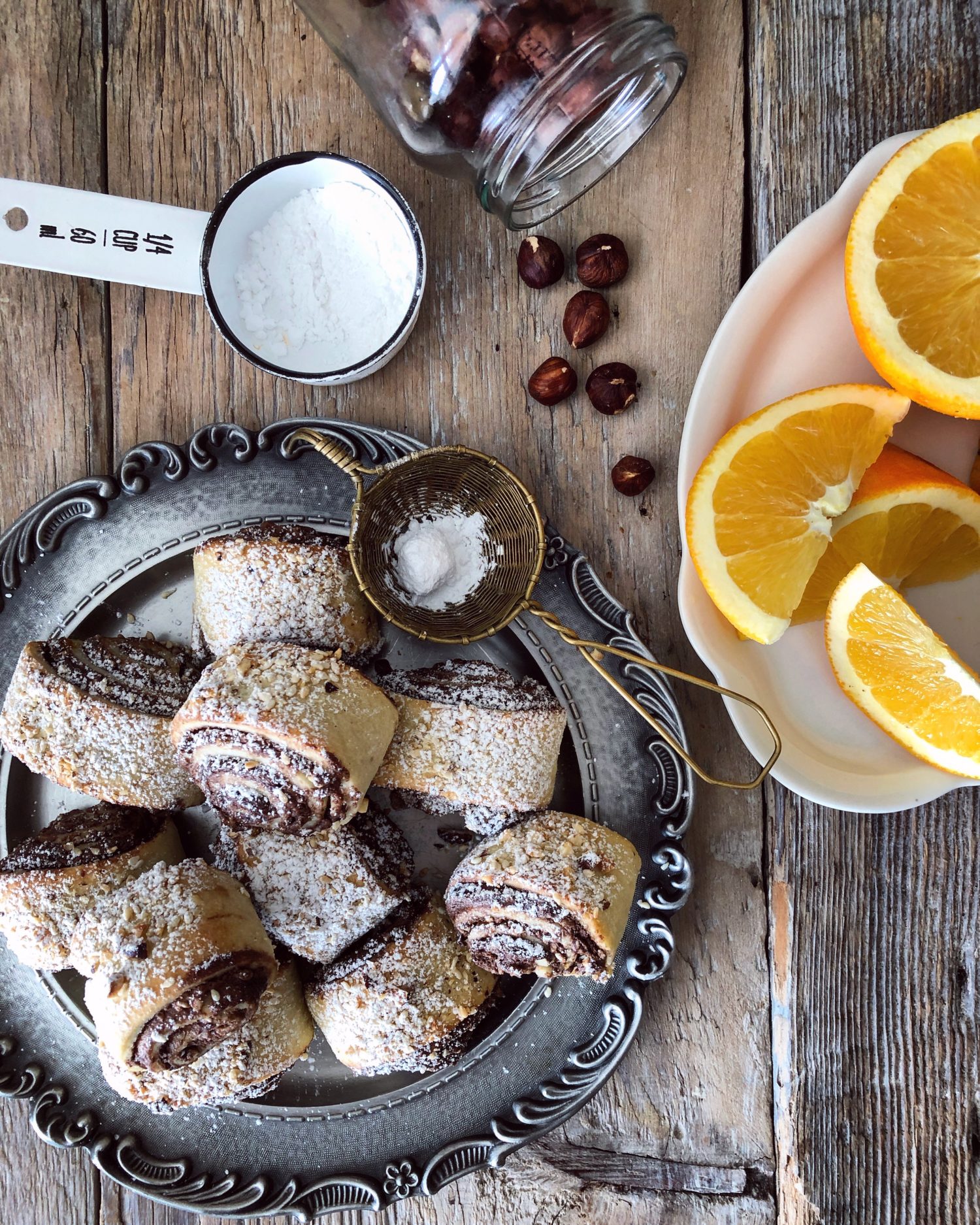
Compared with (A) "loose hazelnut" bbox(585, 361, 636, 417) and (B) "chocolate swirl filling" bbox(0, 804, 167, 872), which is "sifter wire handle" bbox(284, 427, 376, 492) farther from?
(B) "chocolate swirl filling" bbox(0, 804, 167, 872)

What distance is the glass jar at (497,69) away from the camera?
59.7 inches

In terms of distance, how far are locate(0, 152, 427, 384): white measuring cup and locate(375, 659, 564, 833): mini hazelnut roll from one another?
0.63 m

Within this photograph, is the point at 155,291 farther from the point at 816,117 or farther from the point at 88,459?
the point at 816,117

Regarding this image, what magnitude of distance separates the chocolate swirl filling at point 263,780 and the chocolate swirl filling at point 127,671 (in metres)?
0.16

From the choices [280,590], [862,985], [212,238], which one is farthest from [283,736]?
[862,985]

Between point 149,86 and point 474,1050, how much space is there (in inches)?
82.7

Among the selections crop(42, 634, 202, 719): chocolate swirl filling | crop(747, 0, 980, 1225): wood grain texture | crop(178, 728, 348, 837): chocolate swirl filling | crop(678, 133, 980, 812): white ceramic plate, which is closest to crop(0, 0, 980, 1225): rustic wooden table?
crop(747, 0, 980, 1225): wood grain texture

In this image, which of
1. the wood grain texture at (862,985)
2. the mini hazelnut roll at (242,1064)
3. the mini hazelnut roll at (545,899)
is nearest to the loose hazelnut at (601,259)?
the wood grain texture at (862,985)

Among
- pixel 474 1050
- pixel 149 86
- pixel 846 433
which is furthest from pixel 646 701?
pixel 149 86

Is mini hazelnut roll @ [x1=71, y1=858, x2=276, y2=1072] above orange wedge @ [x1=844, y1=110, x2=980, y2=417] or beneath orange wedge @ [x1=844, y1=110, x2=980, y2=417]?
beneath

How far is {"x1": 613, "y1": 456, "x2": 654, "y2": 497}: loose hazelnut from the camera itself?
73.8 inches

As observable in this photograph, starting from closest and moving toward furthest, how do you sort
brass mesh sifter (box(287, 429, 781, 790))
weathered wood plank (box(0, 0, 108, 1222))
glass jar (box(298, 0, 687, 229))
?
glass jar (box(298, 0, 687, 229))
brass mesh sifter (box(287, 429, 781, 790))
weathered wood plank (box(0, 0, 108, 1222))

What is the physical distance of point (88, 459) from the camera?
199cm

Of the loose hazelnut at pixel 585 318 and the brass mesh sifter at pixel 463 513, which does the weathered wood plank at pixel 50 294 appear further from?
the loose hazelnut at pixel 585 318
